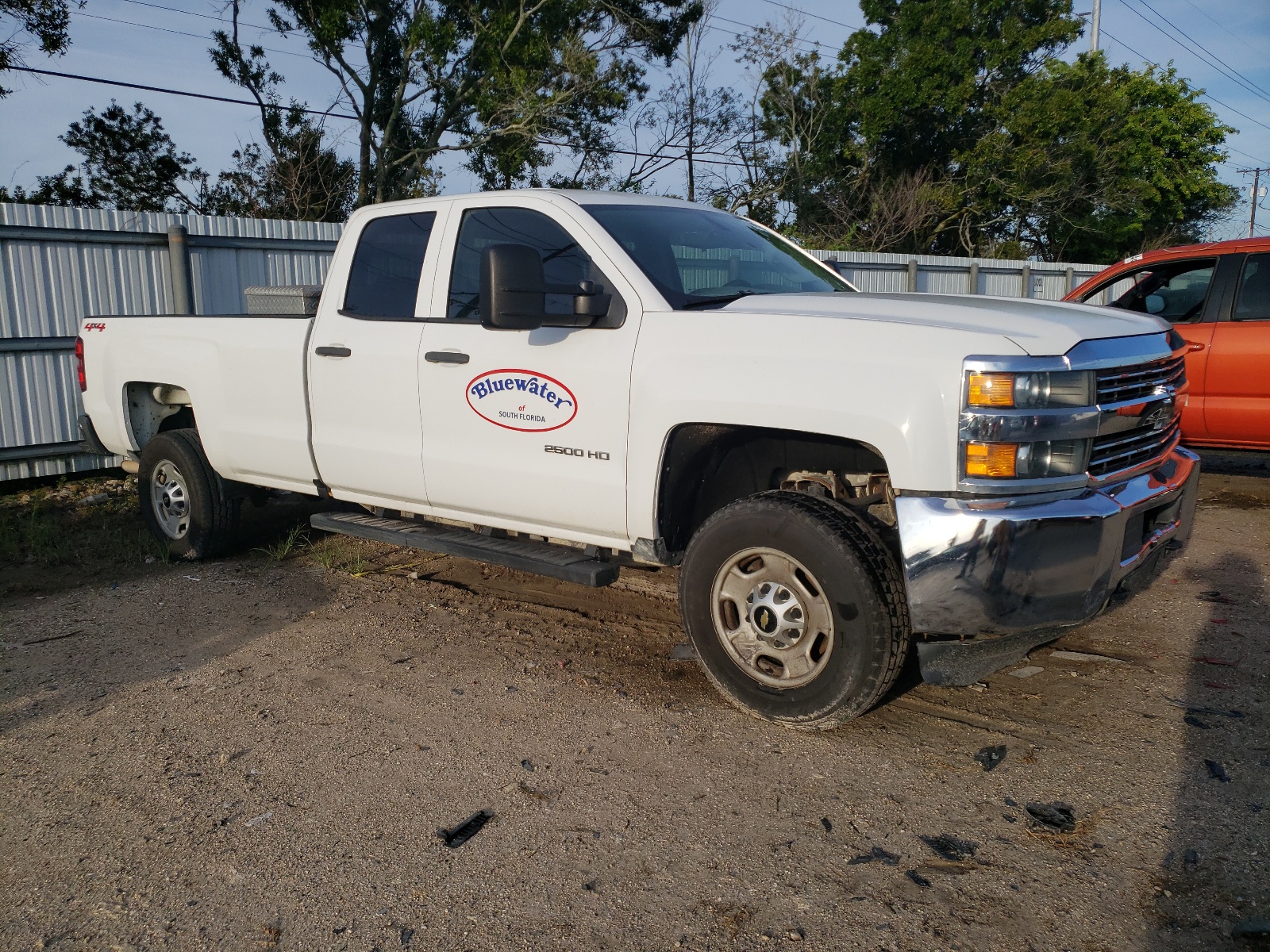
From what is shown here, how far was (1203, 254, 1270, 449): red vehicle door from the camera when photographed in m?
7.23

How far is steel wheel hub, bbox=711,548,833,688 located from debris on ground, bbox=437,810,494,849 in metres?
1.13

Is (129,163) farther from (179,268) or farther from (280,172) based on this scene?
(179,268)

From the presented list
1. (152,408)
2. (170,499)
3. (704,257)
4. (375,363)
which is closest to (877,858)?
(704,257)

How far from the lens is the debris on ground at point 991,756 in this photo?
3623mm

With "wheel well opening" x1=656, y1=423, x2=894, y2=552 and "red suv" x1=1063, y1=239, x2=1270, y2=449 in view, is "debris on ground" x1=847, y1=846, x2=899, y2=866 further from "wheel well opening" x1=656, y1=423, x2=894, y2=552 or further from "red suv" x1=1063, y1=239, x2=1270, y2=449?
"red suv" x1=1063, y1=239, x2=1270, y2=449

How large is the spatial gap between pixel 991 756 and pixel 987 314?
1.57 meters

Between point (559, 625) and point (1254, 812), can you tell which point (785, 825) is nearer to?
point (1254, 812)

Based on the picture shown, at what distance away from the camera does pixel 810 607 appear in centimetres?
373

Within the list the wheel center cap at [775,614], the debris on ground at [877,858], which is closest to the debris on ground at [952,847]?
the debris on ground at [877,858]

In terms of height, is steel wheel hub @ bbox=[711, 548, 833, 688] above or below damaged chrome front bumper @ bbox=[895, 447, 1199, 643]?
below

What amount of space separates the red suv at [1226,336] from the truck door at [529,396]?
4.30 metres

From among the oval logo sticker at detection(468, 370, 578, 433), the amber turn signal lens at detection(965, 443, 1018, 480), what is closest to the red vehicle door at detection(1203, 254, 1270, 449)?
the amber turn signal lens at detection(965, 443, 1018, 480)

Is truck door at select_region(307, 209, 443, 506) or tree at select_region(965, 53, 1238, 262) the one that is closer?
truck door at select_region(307, 209, 443, 506)

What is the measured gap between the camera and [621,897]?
2879 millimetres
